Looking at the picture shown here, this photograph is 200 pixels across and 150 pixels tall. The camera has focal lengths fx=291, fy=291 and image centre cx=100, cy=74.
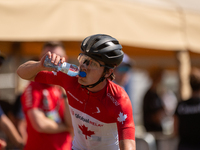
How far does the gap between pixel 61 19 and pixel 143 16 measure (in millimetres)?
1635

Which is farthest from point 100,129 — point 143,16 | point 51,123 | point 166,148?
point 166,148

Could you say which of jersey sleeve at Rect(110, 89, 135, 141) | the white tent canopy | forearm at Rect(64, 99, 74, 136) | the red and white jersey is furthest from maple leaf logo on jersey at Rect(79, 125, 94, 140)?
the white tent canopy

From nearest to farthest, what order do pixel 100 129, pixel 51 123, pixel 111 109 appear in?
pixel 111 109
pixel 100 129
pixel 51 123

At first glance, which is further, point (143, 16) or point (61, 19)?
point (143, 16)

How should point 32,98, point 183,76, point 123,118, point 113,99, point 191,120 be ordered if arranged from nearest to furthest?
point 123,118
point 113,99
point 32,98
point 191,120
point 183,76

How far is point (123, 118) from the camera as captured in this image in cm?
223

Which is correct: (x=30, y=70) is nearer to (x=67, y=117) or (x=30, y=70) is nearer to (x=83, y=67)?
(x=83, y=67)

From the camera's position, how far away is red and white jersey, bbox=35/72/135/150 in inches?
96.2

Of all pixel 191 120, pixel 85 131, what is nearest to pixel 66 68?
pixel 85 131

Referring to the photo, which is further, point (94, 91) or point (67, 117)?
point (67, 117)

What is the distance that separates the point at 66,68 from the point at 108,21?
2526 millimetres

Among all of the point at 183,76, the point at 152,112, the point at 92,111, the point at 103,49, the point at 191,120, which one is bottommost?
the point at 152,112

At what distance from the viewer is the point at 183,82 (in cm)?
628

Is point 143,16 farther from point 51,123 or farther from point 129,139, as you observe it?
point 129,139
